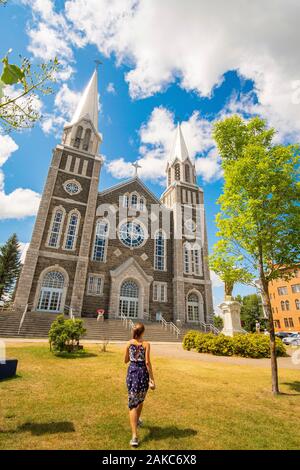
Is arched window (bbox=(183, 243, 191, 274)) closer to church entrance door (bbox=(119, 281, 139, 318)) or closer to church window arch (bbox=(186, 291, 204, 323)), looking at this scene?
church window arch (bbox=(186, 291, 204, 323))

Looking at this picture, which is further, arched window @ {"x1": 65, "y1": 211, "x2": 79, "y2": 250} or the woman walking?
arched window @ {"x1": 65, "y1": 211, "x2": 79, "y2": 250}

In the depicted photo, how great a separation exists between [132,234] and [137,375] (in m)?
24.7

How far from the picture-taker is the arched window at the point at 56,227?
79.4ft

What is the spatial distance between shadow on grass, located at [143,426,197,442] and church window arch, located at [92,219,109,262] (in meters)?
22.1

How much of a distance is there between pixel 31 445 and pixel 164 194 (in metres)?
33.5

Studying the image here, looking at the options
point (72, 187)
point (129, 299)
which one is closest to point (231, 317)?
point (129, 299)

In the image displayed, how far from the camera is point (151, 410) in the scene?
16.9 feet

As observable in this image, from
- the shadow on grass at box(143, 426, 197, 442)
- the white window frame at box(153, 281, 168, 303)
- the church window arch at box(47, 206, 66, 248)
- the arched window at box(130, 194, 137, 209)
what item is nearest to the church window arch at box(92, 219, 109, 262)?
the church window arch at box(47, 206, 66, 248)

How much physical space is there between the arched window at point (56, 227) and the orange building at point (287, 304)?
38355 millimetres

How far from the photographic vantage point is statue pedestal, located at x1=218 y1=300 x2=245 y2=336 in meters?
18.6

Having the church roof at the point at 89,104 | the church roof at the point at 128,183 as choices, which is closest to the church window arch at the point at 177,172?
the church roof at the point at 128,183

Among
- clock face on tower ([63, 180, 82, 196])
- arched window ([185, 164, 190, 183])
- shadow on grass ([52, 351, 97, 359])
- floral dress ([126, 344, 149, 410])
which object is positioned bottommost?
shadow on grass ([52, 351, 97, 359])

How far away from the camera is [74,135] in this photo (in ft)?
101
